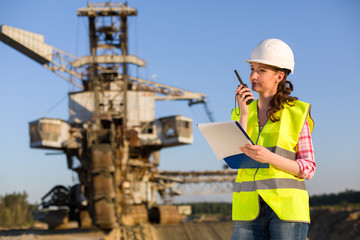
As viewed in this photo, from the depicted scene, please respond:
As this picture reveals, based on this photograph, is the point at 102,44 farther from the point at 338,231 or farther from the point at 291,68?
the point at 291,68

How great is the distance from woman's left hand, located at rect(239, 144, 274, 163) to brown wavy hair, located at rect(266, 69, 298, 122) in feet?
1.04

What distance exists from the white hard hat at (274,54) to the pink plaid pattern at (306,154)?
0.45 meters

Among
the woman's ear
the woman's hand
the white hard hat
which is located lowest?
the woman's hand

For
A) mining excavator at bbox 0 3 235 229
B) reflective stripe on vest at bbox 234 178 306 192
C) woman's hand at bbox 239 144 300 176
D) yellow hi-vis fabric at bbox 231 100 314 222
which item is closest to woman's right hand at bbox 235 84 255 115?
yellow hi-vis fabric at bbox 231 100 314 222

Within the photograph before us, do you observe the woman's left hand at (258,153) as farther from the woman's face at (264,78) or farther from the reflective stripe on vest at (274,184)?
the woman's face at (264,78)

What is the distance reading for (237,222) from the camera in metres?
3.26

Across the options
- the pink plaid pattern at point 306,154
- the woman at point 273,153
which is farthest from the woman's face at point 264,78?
the pink plaid pattern at point 306,154

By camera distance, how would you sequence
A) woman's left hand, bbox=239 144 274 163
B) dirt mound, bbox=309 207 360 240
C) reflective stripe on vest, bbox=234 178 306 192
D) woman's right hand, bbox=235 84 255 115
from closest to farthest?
woman's left hand, bbox=239 144 274 163
reflective stripe on vest, bbox=234 178 306 192
woman's right hand, bbox=235 84 255 115
dirt mound, bbox=309 207 360 240

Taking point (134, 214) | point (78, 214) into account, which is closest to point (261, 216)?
point (134, 214)

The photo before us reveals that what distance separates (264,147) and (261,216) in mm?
463

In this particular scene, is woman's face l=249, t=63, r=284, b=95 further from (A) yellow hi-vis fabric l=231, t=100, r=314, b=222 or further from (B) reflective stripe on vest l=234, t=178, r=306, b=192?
(B) reflective stripe on vest l=234, t=178, r=306, b=192

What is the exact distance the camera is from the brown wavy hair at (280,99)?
10.7 feet

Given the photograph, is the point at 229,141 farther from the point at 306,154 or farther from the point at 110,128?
the point at 110,128

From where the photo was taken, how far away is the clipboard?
301cm
